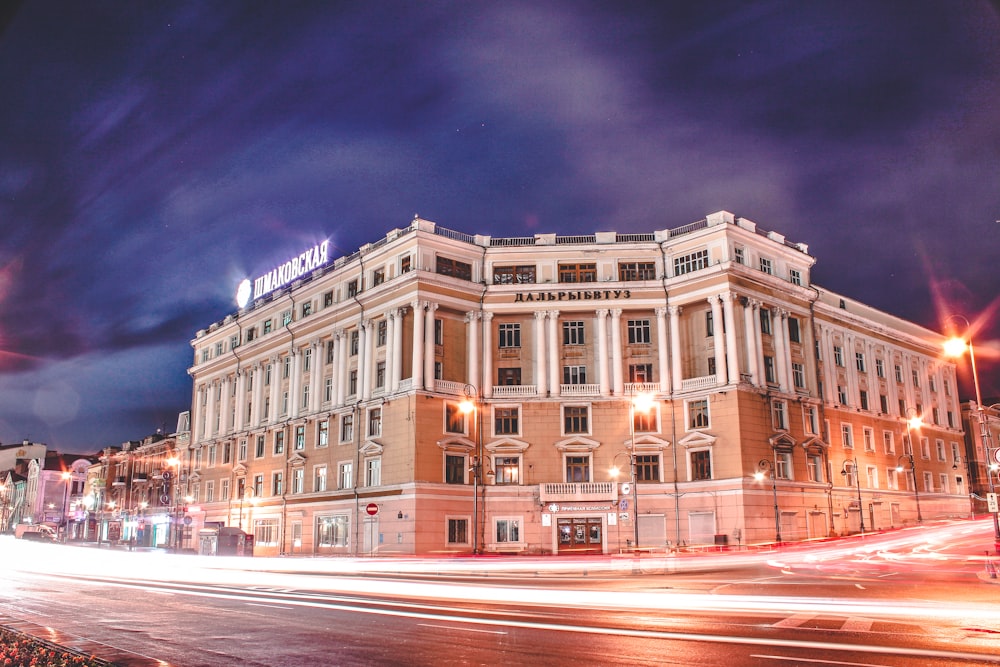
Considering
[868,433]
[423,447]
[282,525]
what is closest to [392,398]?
[423,447]

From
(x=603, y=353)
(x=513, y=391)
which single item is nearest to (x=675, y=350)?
(x=603, y=353)

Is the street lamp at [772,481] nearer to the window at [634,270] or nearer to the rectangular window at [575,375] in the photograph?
the rectangular window at [575,375]

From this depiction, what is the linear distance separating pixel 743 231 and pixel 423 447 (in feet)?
95.2

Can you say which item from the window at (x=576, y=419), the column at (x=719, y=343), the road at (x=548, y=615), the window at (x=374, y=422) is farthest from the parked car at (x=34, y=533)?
the column at (x=719, y=343)

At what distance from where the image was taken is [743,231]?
205ft

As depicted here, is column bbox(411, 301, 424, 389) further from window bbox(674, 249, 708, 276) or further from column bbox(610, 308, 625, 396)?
Result: window bbox(674, 249, 708, 276)

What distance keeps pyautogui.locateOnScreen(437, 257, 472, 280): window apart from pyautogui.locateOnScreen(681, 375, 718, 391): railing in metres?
18.7

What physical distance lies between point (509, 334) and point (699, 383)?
15.1m

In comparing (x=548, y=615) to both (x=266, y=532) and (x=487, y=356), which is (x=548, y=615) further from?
(x=266, y=532)

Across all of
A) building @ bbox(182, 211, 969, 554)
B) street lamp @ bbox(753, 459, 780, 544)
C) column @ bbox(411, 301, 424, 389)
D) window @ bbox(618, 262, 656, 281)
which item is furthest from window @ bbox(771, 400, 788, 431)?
column @ bbox(411, 301, 424, 389)

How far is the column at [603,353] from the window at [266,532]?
32.8 metres

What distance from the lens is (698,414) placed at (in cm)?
6038

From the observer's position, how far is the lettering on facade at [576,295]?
2491 inches

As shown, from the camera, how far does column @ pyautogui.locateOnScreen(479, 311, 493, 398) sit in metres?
63.3
